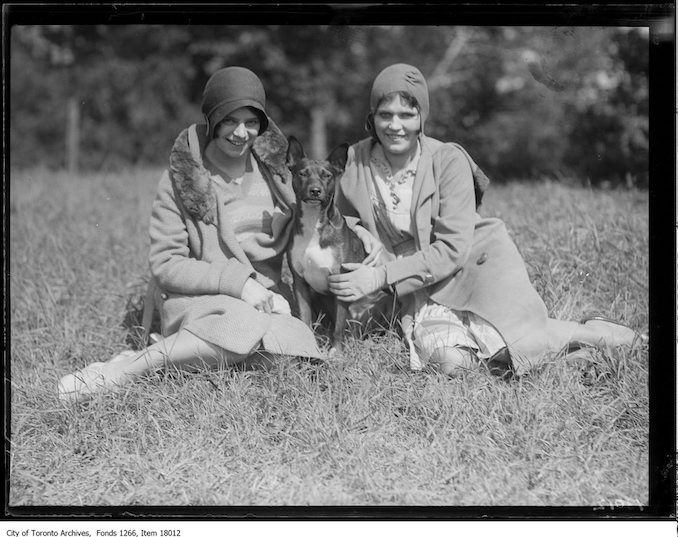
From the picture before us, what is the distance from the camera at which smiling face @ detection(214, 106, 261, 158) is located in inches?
147

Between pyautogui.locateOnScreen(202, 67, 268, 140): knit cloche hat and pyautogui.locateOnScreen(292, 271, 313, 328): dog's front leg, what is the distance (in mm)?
894

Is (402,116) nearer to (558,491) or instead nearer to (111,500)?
(558,491)

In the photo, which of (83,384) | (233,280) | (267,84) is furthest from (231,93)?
(267,84)

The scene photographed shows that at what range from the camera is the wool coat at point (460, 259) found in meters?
3.63

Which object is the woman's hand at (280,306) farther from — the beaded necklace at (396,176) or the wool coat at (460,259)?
the beaded necklace at (396,176)

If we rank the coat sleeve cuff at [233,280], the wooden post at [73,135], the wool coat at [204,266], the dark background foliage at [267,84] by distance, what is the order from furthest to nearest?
the dark background foliage at [267,84] → the wooden post at [73,135] → the coat sleeve cuff at [233,280] → the wool coat at [204,266]

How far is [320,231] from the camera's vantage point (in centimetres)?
386

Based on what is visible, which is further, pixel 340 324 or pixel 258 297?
pixel 340 324

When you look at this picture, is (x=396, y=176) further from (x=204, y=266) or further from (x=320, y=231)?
(x=204, y=266)

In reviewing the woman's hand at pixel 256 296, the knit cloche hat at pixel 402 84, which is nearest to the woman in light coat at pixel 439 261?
the knit cloche hat at pixel 402 84

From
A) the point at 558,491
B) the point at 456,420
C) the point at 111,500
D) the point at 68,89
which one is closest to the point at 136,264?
the point at 111,500

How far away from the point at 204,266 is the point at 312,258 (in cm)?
54

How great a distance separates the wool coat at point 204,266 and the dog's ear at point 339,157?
0.32 m

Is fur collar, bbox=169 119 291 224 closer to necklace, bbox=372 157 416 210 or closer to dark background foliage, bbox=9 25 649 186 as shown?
necklace, bbox=372 157 416 210
